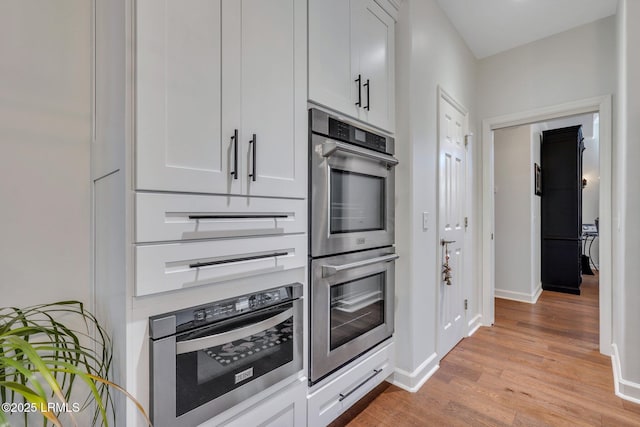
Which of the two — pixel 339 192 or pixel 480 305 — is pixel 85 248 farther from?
pixel 480 305

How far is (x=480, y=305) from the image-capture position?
3.17 metres

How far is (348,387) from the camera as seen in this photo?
166 centimetres

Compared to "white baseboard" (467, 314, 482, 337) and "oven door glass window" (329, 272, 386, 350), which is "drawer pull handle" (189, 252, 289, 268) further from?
"white baseboard" (467, 314, 482, 337)

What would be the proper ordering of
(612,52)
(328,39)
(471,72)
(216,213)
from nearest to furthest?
(216,213)
(328,39)
(612,52)
(471,72)

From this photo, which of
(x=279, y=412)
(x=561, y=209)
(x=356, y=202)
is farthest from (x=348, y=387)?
(x=561, y=209)

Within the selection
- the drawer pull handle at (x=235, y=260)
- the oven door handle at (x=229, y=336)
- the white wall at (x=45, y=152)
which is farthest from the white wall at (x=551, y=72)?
the white wall at (x=45, y=152)

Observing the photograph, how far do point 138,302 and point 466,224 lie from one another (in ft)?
9.15

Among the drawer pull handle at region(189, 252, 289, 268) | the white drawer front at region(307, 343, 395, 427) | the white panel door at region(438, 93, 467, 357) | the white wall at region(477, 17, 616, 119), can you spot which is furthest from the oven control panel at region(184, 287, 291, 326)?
the white wall at region(477, 17, 616, 119)

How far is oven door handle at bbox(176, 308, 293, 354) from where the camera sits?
38.2 inches

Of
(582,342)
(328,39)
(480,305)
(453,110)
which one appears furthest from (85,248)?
(582,342)

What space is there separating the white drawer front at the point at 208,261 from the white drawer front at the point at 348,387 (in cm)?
69

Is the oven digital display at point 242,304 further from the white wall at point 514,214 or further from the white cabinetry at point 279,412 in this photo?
the white wall at point 514,214

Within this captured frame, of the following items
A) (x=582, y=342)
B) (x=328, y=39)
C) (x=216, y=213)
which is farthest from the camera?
(x=582, y=342)

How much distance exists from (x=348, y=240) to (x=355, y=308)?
402mm
